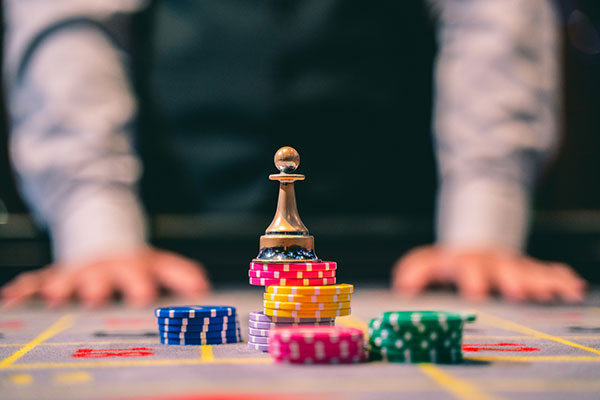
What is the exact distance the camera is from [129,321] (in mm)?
2172

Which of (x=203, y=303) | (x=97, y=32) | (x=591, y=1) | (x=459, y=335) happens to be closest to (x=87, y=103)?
(x=97, y=32)

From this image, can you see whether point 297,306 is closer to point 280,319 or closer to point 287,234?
point 280,319

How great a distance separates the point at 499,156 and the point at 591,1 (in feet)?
11.2

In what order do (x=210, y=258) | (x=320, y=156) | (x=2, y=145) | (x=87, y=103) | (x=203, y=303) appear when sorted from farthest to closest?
(x=2, y=145) < (x=210, y=258) < (x=320, y=156) < (x=87, y=103) < (x=203, y=303)

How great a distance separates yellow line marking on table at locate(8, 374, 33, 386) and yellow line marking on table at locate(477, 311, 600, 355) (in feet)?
3.75

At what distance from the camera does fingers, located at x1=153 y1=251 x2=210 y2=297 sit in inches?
110

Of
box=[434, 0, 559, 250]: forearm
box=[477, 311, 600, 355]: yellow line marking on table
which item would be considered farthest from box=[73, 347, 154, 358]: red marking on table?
box=[434, 0, 559, 250]: forearm

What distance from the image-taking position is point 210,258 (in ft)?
14.4

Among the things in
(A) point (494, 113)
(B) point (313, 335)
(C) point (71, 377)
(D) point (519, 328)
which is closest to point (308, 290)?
(B) point (313, 335)

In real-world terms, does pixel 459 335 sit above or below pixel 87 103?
below

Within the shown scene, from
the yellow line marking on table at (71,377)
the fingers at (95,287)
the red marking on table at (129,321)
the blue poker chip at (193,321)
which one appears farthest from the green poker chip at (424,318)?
the fingers at (95,287)

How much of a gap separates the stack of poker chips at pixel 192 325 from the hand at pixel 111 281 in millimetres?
953

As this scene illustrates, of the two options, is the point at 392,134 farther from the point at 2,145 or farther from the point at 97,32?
the point at 2,145

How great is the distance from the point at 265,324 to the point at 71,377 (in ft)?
1.67
